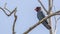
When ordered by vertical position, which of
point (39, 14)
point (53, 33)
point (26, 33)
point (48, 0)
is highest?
point (26, 33)

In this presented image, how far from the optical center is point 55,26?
12.6ft

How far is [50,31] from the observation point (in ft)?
11.3

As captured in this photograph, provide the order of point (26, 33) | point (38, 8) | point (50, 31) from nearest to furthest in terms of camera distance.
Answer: point (26, 33)
point (50, 31)
point (38, 8)

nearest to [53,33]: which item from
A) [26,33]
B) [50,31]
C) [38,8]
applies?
[50,31]

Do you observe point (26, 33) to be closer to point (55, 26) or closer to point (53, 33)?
point (53, 33)

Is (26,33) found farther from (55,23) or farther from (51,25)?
(55,23)

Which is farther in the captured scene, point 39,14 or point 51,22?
point 39,14

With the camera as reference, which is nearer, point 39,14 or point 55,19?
point 55,19

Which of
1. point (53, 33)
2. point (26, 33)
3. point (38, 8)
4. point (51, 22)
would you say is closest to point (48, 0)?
point (51, 22)

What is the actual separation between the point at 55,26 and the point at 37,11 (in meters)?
0.96

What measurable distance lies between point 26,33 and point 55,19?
2.34 m

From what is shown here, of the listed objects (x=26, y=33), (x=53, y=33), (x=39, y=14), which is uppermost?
(x=26, y=33)

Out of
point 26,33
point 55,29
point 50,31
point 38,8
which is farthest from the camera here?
point 38,8

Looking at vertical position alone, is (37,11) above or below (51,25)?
below
